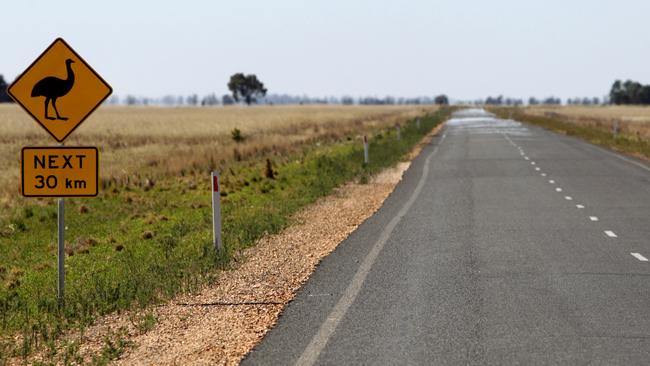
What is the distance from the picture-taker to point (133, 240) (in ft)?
46.7

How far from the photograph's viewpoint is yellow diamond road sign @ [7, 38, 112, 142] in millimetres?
8117

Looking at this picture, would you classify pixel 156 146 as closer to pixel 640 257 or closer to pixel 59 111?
pixel 59 111

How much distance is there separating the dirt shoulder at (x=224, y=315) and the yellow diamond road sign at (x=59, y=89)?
7.07 ft

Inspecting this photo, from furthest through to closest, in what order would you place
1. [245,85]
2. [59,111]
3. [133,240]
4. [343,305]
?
[245,85] < [133,240] < [59,111] < [343,305]

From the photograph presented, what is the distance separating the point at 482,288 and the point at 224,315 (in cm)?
286

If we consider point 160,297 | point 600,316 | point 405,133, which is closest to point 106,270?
point 160,297

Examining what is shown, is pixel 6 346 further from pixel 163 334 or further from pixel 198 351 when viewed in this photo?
pixel 198 351

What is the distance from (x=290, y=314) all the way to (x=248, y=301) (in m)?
0.83

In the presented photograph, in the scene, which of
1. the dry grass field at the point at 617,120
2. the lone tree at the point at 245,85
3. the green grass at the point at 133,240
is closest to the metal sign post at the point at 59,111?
the green grass at the point at 133,240

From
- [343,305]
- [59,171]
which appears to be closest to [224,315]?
[343,305]

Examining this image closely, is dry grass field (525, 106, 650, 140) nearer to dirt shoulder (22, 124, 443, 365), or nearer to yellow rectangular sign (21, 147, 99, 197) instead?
dirt shoulder (22, 124, 443, 365)

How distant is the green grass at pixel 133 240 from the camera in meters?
8.43

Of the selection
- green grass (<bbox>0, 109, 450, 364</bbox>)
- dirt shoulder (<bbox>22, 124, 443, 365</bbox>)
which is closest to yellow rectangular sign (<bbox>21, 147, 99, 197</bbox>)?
green grass (<bbox>0, 109, 450, 364</bbox>)

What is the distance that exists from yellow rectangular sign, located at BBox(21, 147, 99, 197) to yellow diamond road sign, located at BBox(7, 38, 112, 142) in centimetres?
20
